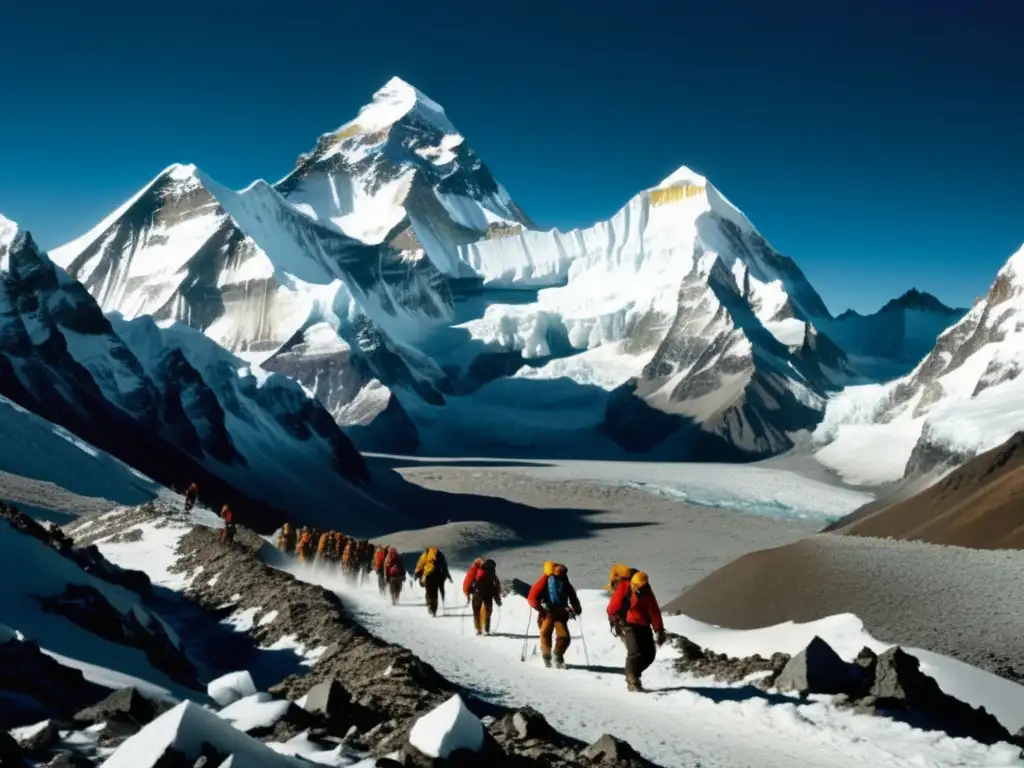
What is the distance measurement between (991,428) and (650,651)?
9966 centimetres

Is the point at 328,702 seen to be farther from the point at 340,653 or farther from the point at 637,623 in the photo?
the point at 340,653

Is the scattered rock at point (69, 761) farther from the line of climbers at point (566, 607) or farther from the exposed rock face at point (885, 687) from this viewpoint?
the exposed rock face at point (885, 687)

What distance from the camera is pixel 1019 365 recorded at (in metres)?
144

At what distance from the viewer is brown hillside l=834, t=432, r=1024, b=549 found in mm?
43662

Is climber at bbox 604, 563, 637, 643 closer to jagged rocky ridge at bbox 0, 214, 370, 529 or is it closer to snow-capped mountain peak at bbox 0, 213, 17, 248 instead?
jagged rocky ridge at bbox 0, 214, 370, 529

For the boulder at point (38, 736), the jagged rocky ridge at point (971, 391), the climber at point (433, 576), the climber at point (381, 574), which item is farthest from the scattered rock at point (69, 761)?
the jagged rocky ridge at point (971, 391)

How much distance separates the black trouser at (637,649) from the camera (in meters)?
13.0

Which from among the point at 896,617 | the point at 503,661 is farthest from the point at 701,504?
the point at 503,661

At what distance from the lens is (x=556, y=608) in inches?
597

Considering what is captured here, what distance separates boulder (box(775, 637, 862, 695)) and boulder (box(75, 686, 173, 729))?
706cm

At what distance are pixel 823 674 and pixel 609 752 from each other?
4052 millimetres

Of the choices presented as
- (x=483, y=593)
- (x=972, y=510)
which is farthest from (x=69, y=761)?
(x=972, y=510)

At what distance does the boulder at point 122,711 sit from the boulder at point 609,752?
3.75m

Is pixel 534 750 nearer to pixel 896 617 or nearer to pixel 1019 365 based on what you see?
pixel 896 617
